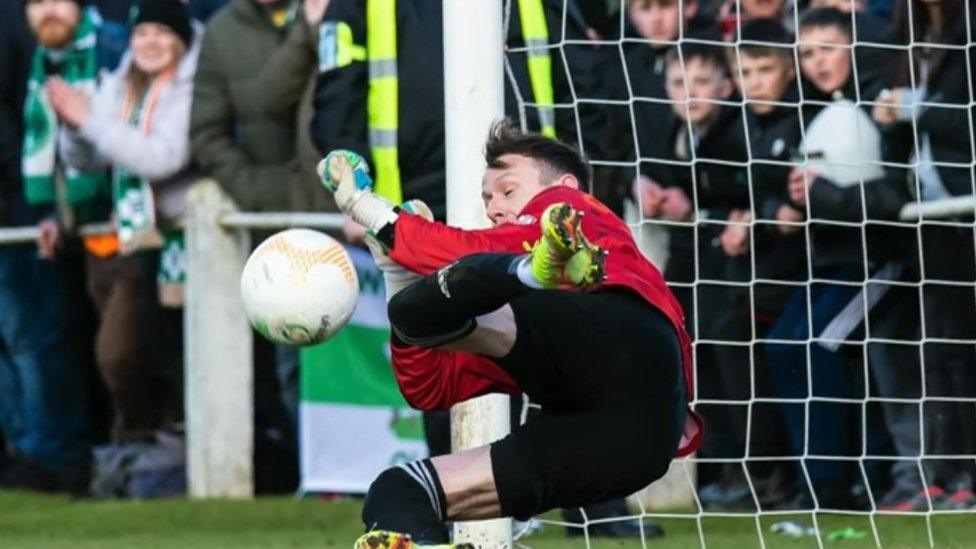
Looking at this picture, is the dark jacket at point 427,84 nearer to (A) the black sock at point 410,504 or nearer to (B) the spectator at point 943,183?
(B) the spectator at point 943,183

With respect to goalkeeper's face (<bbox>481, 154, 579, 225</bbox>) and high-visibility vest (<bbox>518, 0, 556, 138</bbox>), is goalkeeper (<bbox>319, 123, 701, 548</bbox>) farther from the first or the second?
high-visibility vest (<bbox>518, 0, 556, 138</bbox>)

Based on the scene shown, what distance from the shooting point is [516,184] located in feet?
19.6

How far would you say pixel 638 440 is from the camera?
18.1 feet

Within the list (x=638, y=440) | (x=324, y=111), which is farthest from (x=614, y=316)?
(x=324, y=111)

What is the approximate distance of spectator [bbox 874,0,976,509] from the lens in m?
8.72

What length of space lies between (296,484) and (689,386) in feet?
16.5

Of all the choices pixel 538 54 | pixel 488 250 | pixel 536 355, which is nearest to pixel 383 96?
pixel 538 54

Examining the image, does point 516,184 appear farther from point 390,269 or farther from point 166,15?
point 166,15

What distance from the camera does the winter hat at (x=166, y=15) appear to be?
10.9 m

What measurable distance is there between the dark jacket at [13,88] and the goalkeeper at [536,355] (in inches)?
256

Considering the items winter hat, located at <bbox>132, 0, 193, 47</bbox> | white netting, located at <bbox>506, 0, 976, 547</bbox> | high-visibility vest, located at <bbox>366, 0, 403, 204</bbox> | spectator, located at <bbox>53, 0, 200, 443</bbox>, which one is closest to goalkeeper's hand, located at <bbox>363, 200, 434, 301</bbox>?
high-visibility vest, located at <bbox>366, 0, 403, 204</bbox>

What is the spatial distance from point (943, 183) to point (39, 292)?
5.02m

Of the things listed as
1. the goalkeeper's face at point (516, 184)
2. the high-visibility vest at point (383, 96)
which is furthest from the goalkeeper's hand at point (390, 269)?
the high-visibility vest at point (383, 96)

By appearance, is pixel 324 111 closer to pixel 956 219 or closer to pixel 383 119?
pixel 383 119
